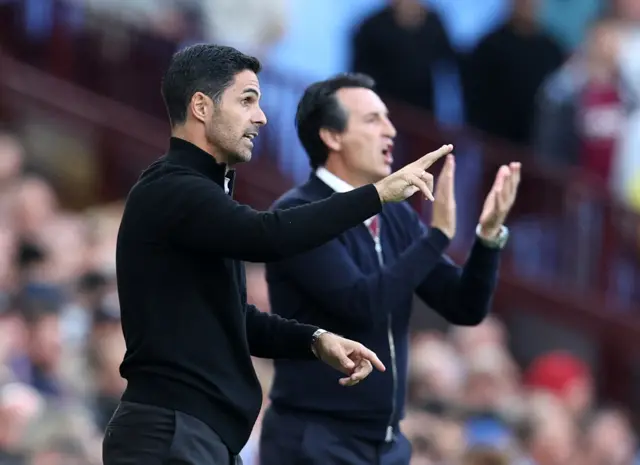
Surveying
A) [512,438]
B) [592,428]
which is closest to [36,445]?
[512,438]

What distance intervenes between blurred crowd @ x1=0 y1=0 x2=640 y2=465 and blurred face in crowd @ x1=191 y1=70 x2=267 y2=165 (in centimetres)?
241

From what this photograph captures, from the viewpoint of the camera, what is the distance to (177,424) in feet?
15.8

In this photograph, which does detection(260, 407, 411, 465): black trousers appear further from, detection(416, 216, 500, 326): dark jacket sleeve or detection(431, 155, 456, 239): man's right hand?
detection(431, 155, 456, 239): man's right hand

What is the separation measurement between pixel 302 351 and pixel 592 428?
208 inches

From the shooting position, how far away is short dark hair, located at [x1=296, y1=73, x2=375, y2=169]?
6.16 metres

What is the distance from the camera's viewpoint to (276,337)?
205 inches

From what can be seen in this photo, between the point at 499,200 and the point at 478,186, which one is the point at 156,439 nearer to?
the point at 499,200

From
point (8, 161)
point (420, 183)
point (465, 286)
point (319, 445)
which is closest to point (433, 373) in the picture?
point (8, 161)

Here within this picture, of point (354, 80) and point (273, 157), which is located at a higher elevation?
point (354, 80)

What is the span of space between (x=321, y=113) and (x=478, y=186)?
5.49 m

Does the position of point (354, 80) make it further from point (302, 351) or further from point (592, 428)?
point (592, 428)

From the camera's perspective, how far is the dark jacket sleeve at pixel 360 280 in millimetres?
5750

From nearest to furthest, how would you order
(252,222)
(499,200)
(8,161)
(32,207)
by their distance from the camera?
1. (252,222)
2. (499,200)
3. (32,207)
4. (8,161)

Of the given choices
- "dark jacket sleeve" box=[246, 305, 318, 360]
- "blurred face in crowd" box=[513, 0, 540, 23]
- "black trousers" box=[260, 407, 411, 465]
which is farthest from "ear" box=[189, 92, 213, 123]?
"blurred face in crowd" box=[513, 0, 540, 23]
